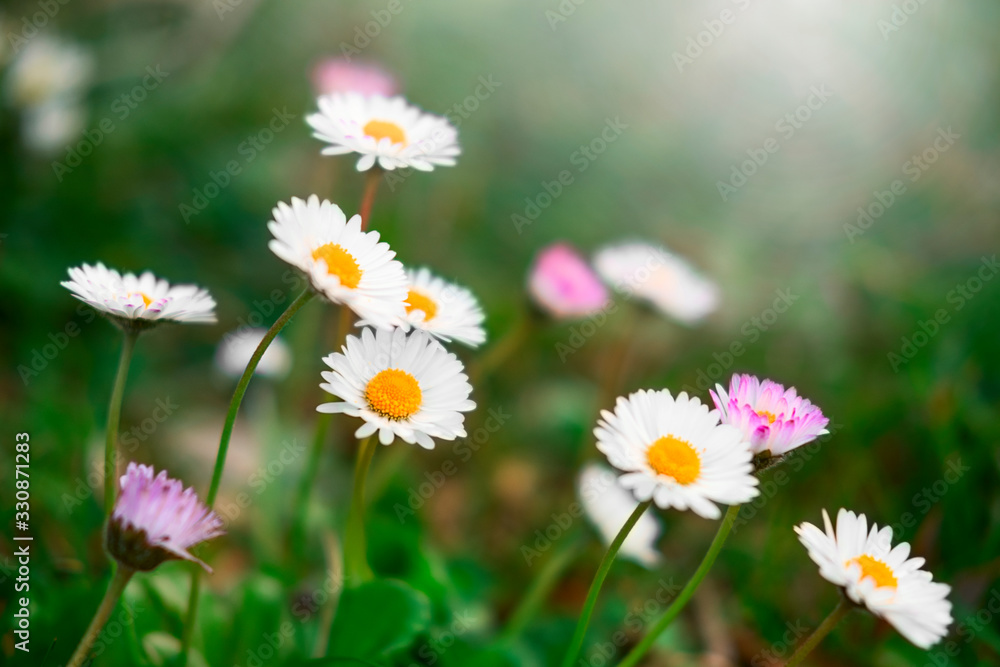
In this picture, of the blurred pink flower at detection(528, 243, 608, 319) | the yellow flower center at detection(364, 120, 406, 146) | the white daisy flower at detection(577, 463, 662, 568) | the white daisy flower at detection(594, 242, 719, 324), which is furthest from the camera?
the white daisy flower at detection(594, 242, 719, 324)

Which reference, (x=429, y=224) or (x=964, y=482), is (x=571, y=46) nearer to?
(x=429, y=224)

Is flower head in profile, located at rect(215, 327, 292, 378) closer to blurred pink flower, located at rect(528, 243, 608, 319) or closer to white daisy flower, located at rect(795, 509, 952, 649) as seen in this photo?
blurred pink flower, located at rect(528, 243, 608, 319)

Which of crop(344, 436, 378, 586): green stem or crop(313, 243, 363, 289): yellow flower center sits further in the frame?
crop(344, 436, 378, 586): green stem

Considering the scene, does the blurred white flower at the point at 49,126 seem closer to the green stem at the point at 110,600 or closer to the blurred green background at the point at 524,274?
the blurred green background at the point at 524,274

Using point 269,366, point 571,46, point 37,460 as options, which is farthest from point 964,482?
point 571,46

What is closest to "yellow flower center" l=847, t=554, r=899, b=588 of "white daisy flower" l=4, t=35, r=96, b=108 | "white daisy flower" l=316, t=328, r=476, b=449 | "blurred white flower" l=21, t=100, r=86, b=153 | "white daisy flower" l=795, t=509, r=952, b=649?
"white daisy flower" l=795, t=509, r=952, b=649

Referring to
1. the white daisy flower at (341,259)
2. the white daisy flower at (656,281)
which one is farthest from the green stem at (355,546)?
the white daisy flower at (656,281)

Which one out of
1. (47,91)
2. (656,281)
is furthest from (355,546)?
(47,91)
